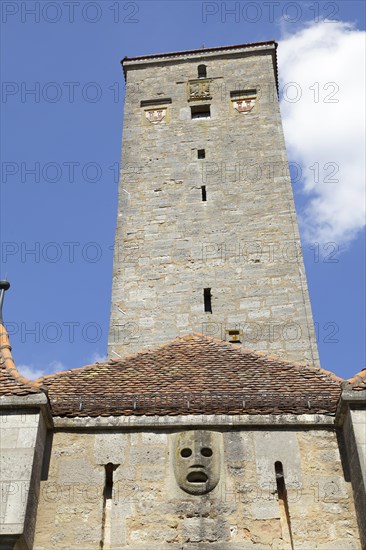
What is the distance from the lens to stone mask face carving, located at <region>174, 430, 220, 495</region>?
718 cm

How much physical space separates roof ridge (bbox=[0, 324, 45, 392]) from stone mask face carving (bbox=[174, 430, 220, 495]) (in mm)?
1646

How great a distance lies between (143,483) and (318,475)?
1.85 meters

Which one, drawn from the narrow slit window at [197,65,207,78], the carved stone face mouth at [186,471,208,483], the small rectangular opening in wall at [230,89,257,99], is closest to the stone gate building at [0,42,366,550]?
the carved stone face mouth at [186,471,208,483]

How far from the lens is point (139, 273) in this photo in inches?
536

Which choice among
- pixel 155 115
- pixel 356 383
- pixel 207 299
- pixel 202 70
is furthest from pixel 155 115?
pixel 356 383

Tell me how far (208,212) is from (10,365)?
283 inches

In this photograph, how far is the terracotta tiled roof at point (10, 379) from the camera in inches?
290

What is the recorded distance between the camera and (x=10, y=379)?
25.6ft

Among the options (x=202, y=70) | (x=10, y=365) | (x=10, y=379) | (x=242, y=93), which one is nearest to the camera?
(x=10, y=379)

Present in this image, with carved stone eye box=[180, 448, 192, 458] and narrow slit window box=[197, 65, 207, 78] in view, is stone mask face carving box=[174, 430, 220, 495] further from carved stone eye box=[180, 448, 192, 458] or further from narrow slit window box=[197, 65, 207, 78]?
narrow slit window box=[197, 65, 207, 78]

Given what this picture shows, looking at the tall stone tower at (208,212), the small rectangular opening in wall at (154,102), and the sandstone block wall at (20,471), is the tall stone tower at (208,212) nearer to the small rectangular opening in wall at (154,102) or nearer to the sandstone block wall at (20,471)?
the small rectangular opening in wall at (154,102)

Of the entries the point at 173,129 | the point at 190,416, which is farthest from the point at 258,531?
the point at 173,129

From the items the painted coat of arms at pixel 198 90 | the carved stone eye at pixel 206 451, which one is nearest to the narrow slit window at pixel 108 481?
the carved stone eye at pixel 206 451

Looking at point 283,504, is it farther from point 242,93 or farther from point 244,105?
point 242,93
